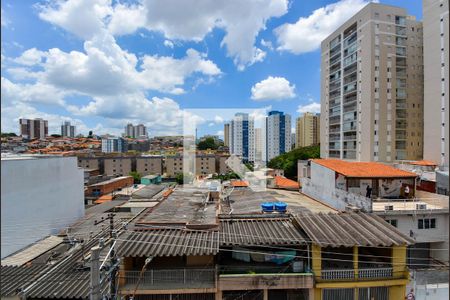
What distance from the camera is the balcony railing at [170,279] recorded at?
6.37 m

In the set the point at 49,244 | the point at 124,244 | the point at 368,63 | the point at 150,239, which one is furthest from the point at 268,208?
the point at 368,63

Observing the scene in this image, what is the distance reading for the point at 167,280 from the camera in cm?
646

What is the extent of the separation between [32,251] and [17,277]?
10.9 feet

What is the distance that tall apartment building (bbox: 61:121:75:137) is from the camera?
56184mm

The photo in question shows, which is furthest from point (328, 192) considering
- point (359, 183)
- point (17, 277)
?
point (17, 277)

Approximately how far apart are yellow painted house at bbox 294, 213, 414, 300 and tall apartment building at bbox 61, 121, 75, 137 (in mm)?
62467

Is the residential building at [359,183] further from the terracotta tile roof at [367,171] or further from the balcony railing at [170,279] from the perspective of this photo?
the balcony railing at [170,279]

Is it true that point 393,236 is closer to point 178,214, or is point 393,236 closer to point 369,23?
point 178,214

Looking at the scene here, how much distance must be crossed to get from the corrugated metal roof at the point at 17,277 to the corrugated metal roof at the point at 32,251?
1.39m

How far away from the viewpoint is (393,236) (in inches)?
258

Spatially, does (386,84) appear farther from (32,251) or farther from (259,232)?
(32,251)

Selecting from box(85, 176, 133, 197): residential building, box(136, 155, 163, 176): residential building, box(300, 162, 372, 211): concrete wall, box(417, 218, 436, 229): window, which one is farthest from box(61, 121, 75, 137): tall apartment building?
box(417, 218, 436, 229): window

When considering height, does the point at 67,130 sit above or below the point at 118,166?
above

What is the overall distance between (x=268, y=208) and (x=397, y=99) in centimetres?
2287
